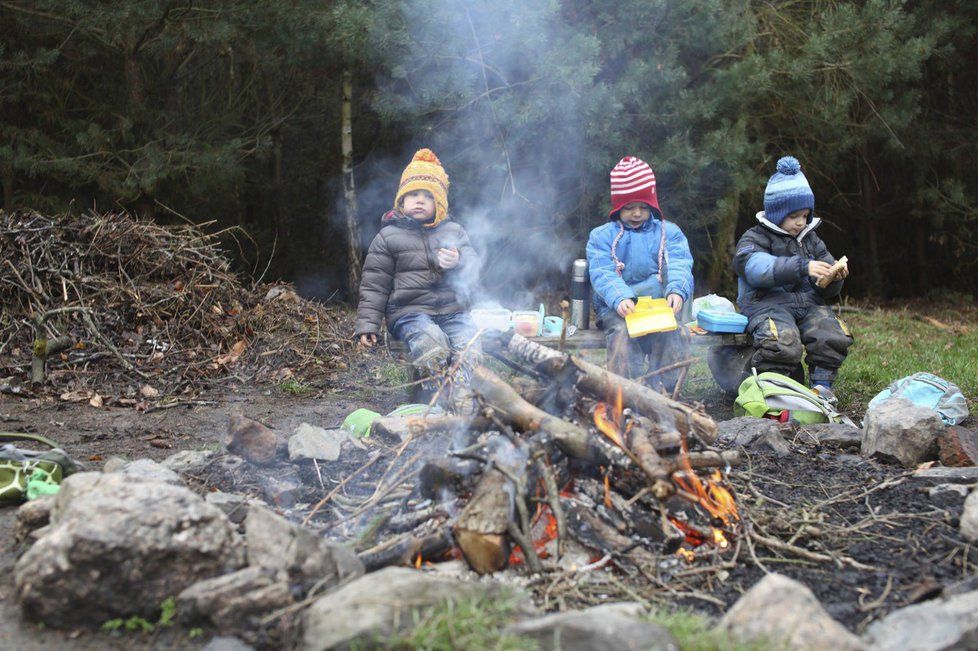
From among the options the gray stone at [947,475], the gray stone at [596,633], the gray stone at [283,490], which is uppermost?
the gray stone at [596,633]

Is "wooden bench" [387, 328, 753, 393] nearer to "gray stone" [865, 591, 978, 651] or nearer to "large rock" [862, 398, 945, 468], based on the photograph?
"large rock" [862, 398, 945, 468]

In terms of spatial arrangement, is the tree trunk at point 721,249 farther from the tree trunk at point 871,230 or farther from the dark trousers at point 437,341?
the dark trousers at point 437,341

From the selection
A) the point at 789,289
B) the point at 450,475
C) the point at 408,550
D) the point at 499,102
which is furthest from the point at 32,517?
the point at 499,102

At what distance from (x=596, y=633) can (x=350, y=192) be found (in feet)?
28.9

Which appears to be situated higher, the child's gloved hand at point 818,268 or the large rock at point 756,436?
the child's gloved hand at point 818,268

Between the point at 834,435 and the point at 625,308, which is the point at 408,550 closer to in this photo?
the point at 834,435

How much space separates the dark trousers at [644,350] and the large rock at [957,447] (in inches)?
72.6

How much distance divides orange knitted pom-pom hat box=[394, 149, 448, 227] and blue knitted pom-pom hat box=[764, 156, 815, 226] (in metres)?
2.32

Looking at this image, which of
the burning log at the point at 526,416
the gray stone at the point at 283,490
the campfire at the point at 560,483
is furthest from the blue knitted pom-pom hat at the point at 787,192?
the gray stone at the point at 283,490

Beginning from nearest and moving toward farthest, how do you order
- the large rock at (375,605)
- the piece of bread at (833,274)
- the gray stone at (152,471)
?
the large rock at (375,605) < the gray stone at (152,471) < the piece of bread at (833,274)

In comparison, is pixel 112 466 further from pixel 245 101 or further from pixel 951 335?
pixel 951 335

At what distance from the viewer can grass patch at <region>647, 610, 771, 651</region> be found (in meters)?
2.43

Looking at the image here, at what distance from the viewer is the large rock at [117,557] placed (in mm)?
2705

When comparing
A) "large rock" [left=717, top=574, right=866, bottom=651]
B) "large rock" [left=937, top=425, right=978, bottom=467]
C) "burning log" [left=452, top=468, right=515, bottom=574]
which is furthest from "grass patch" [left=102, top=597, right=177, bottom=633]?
"large rock" [left=937, top=425, right=978, bottom=467]
